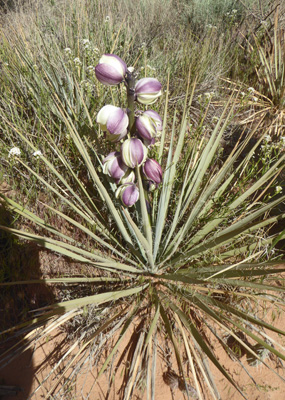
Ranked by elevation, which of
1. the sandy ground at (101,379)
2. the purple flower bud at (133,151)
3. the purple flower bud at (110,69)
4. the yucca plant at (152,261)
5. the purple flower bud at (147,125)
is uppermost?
the purple flower bud at (110,69)

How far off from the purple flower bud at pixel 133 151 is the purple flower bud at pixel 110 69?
23cm

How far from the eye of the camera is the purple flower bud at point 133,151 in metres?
1.03

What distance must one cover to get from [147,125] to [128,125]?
0.35 feet

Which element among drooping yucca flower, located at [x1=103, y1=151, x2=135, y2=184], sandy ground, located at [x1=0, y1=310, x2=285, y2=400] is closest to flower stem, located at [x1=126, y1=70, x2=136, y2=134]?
drooping yucca flower, located at [x1=103, y1=151, x2=135, y2=184]

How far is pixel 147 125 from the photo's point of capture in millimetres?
1015

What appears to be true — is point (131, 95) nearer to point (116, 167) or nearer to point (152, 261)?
point (116, 167)

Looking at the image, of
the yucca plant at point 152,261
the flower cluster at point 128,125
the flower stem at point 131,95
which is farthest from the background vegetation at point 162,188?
the flower stem at point 131,95

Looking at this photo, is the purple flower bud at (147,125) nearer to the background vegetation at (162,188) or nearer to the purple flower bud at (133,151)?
the purple flower bud at (133,151)

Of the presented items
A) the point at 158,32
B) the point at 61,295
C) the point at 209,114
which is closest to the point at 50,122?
the point at 61,295

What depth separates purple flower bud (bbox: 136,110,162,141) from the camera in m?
1.02

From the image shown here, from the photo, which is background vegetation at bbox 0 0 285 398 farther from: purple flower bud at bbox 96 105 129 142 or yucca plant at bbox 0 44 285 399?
purple flower bud at bbox 96 105 129 142

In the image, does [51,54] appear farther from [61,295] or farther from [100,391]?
[100,391]

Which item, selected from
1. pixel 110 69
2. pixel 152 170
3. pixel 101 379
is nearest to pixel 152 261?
pixel 152 170

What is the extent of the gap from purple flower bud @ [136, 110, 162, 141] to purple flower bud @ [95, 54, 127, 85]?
16 cm
